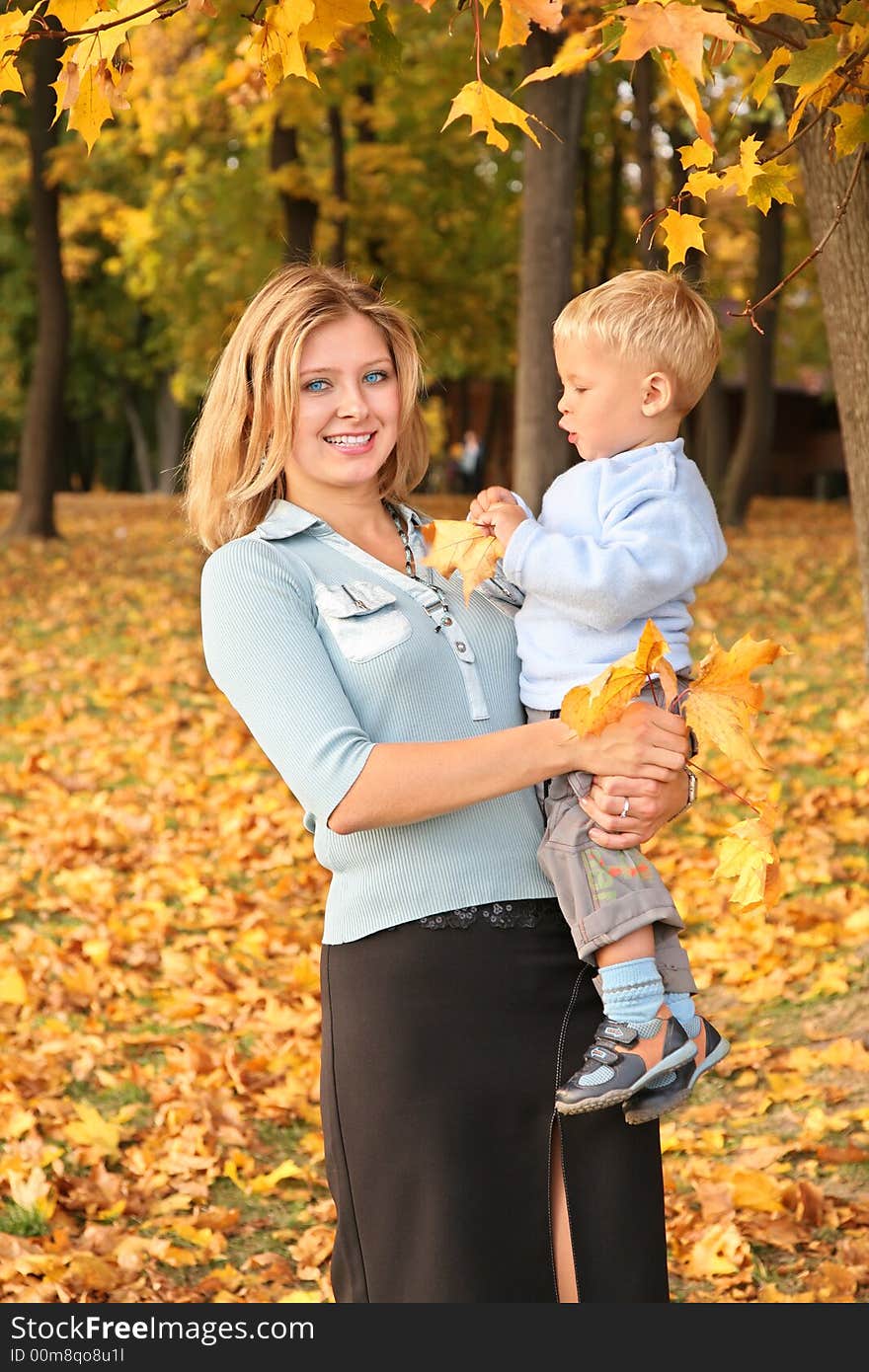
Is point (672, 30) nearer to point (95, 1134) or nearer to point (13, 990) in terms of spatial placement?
point (95, 1134)

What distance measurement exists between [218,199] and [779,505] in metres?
13.7

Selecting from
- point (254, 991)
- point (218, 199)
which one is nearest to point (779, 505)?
point (218, 199)

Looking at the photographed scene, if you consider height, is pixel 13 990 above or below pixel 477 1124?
below

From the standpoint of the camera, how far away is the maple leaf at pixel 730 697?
7.82 feet

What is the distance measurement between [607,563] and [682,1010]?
78 centimetres

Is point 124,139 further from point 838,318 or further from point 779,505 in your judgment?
point 838,318

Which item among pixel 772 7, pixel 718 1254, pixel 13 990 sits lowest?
pixel 718 1254

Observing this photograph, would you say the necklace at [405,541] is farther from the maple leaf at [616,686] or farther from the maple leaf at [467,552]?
the maple leaf at [616,686]

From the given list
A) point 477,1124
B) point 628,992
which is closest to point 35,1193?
point 477,1124

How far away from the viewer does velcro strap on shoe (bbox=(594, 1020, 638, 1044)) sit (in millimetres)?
2443

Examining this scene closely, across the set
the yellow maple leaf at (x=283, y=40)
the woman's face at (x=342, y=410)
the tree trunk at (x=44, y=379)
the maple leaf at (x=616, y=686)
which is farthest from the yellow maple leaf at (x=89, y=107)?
the tree trunk at (x=44, y=379)

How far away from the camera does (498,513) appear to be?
2.57m

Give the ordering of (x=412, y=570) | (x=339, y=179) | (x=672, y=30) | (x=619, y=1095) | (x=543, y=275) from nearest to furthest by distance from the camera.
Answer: (x=672, y=30)
(x=619, y=1095)
(x=412, y=570)
(x=543, y=275)
(x=339, y=179)

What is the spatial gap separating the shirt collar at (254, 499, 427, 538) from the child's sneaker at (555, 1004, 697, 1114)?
3.16ft
